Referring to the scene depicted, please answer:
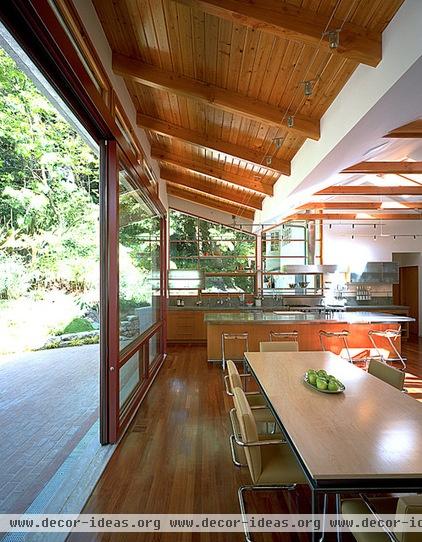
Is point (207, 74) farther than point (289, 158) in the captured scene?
No

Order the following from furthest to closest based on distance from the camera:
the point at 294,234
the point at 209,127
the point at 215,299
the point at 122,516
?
the point at 294,234, the point at 215,299, the point at 209,127, the point at 122,516

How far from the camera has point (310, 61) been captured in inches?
113

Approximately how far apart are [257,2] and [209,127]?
2.48 m

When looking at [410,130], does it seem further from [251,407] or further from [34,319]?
[34,319]

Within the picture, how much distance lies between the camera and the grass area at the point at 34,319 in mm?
6367

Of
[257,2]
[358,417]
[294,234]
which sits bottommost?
[358,417]

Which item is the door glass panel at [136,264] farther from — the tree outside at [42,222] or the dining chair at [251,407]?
the dining chair at [251,407]

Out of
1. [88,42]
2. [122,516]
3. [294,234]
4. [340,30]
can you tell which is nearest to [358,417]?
[122,516]

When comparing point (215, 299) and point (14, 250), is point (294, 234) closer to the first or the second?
point (215, 299)

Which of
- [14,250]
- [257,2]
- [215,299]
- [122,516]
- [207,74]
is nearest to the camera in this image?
[122,516]

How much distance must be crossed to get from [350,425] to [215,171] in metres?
5.40

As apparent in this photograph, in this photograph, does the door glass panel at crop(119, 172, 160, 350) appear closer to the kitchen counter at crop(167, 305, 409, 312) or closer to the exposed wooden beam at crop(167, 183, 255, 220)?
the kitchen counter at crop(167, 305, 409, 312)

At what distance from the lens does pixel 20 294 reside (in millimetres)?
6383

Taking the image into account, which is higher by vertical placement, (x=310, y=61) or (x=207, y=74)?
(x=207, y=74)
